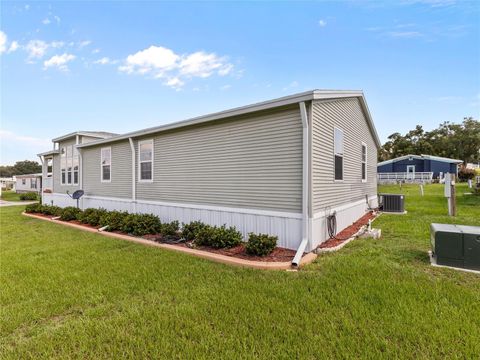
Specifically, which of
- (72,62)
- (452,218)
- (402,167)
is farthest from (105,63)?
(402,167)

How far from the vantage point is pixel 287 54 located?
1118 cm

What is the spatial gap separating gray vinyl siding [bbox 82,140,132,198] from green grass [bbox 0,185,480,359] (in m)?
4.93

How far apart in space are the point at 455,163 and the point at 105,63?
118ft

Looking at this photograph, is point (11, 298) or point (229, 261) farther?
point (229, 261)

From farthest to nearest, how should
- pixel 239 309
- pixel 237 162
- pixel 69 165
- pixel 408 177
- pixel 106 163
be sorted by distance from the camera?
1. pixel 408 177
2. pixel 69 165
3. pixel 106 163
4. pixel 237 162
5. pixel 239 309

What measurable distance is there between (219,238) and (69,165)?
12.1m

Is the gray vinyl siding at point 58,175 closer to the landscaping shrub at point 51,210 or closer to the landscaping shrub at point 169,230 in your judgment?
the landscaping shrub at point 51,210

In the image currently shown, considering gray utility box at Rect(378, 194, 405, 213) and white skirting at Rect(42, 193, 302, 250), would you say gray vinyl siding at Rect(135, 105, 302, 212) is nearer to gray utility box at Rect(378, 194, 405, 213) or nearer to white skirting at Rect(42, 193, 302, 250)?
white skirting at Rect(42, 193, 302, 250)

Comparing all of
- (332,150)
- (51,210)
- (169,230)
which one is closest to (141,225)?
(169,230)

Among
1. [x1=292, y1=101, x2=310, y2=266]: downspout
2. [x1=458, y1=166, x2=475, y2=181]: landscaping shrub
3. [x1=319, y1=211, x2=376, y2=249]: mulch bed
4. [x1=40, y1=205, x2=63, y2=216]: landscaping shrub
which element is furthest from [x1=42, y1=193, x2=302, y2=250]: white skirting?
[x1=458, y1=166, x2=475, y2=181]: landscaping shrub

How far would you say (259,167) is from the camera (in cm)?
578

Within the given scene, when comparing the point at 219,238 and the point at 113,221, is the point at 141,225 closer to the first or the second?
the point at 113,221

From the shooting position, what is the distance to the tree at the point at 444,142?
40125mm

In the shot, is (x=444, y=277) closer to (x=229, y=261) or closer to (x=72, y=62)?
(x=229, y=261)
